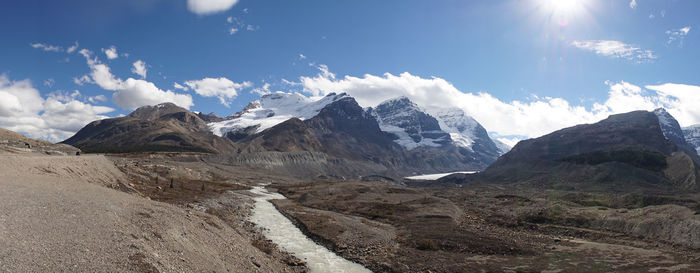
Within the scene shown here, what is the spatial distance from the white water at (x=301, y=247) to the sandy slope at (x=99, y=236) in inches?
196

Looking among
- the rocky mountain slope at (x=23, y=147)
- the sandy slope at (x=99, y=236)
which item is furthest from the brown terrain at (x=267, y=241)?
the rocky mountain slope at (x=23, y=147)

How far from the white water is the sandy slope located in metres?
4.97

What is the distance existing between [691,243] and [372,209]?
5396 centimetres

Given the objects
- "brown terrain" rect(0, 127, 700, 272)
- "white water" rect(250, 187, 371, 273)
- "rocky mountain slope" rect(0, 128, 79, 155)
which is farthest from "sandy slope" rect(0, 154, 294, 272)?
"rocky mountain slope" rect(0, 128, 79, 155)

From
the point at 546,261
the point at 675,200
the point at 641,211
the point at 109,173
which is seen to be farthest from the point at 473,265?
the point at 675,200

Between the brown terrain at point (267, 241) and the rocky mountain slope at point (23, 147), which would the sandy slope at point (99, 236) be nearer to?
the brown terrain at point (267, 241)

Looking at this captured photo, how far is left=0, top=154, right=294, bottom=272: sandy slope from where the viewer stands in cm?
1897

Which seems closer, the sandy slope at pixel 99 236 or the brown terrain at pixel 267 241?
the sandy slope at pixel 99 236

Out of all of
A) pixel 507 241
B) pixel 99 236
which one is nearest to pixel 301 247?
pixel 99 236

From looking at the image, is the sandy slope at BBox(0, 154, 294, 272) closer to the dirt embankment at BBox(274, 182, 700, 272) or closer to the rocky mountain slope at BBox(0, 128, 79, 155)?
the dirt embankment at BBox(274, 182, 700, 272)

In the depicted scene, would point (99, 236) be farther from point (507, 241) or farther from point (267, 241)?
point (507, 241)

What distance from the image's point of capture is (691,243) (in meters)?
47.6

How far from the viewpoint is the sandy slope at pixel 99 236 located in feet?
62.2

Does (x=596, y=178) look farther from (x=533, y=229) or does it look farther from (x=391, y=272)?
(x=391, y=272)
